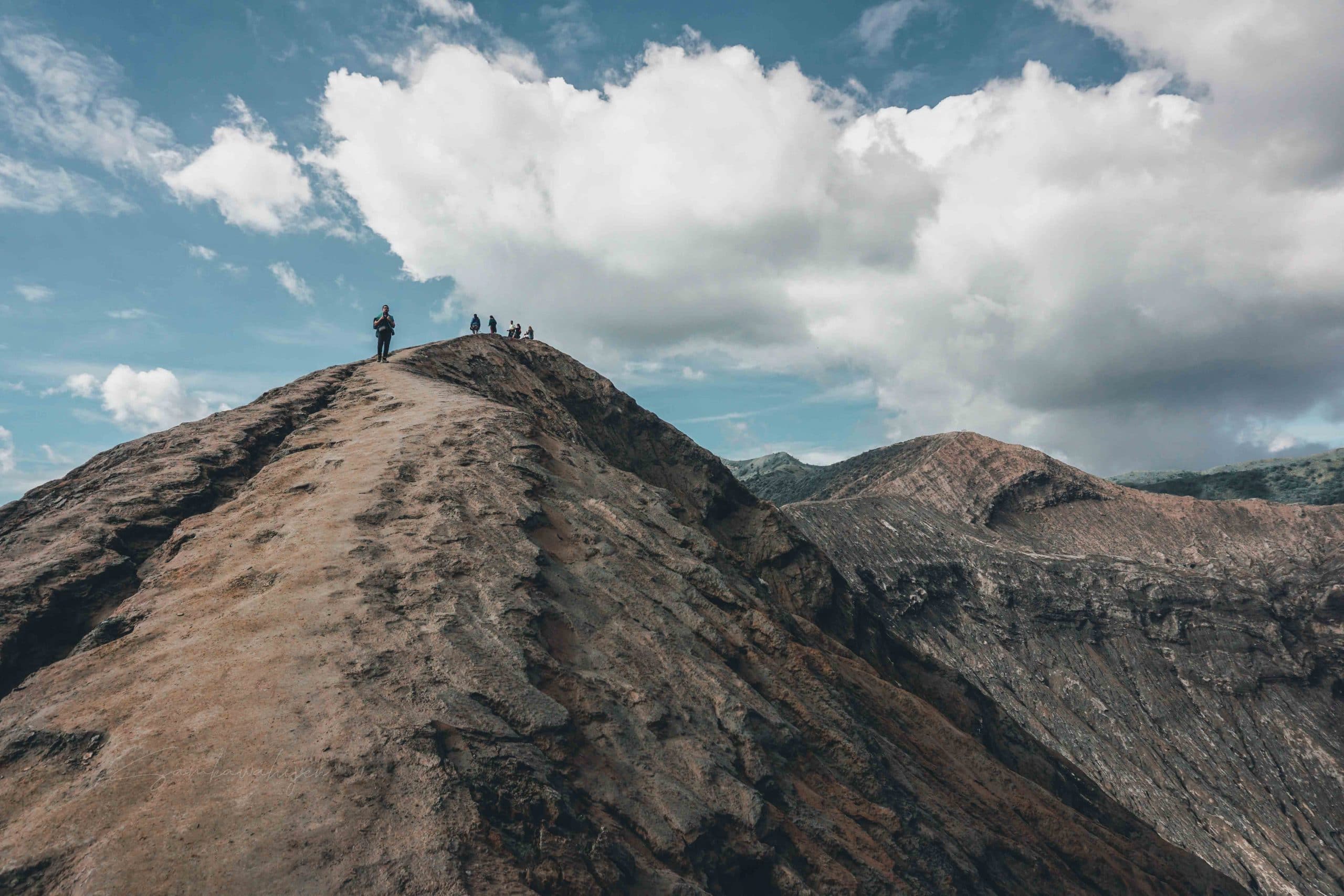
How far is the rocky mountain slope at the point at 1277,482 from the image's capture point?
3056 inches

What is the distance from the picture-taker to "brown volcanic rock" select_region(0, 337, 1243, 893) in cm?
546

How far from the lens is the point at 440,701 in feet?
23.1

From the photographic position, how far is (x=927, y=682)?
75.5 feet

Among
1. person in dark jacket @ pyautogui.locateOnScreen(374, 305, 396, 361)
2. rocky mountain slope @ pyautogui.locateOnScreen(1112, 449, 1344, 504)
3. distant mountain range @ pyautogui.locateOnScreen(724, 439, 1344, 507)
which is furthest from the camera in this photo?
rocky mountain slope @ pyautogui.locateOnScreen(1112, 449, 1344, 504)

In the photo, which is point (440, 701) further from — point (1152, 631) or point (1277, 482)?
point (1277, 482)

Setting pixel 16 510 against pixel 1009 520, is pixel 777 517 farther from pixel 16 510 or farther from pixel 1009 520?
pixel 1009 520

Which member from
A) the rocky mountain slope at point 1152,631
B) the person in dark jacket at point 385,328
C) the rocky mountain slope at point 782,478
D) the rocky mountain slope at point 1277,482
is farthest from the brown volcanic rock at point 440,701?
the rocky mountain slope at point 1277,482

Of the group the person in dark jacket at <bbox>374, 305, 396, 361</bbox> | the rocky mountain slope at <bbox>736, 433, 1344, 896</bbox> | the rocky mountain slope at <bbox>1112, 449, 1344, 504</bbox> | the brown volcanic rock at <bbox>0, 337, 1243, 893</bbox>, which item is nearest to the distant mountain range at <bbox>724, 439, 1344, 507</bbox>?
the rocky mountain slope at <bbox>1112, 449, 1344, 504</bbox>

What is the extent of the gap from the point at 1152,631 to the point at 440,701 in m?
51.1

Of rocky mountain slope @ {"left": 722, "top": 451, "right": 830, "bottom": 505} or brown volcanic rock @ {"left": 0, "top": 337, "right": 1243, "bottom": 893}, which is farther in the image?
rocky mountain slope @ {"left": 722, "top": 451, "right": 830, "bottom": 505}

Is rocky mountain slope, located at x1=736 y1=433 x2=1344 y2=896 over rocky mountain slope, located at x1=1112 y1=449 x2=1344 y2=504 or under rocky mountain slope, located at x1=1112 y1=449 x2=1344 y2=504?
under

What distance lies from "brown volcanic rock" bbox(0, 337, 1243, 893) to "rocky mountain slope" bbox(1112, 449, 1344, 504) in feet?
258

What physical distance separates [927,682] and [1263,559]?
43839 mm

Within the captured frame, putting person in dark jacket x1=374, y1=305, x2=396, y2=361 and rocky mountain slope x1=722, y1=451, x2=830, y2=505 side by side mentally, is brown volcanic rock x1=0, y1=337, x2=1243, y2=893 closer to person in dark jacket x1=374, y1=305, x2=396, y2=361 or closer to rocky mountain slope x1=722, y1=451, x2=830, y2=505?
person in dark jacket x1=374, y1=305, x2=396, y2=361
